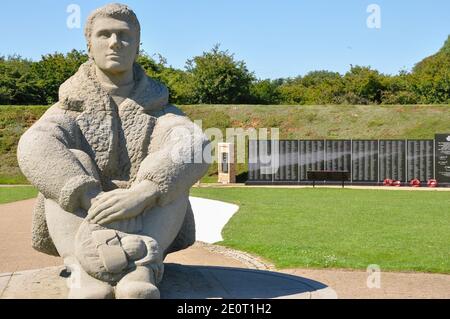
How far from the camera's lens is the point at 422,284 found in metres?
8.09

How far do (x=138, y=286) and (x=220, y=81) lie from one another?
37245mm

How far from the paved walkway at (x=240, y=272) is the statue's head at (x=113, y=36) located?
1.88m

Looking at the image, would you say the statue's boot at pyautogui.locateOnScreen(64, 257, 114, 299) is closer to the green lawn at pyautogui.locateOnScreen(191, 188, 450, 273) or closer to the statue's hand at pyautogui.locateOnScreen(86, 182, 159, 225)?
the statue's hand at pyautogui.locateOnScreen(86, 182, 159, 225)

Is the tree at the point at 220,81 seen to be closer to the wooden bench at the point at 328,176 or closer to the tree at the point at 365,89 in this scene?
the tree at the point at 365,89

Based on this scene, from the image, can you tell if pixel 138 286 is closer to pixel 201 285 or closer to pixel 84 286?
pixel 84 286

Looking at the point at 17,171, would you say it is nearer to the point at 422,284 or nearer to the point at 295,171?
the point at 295,171

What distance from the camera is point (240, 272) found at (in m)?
6.75

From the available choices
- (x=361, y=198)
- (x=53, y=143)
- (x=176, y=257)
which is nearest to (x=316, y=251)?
(x=176, y=257)

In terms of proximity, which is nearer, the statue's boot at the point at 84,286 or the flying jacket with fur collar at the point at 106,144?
the statue's boot at the point at 84,286

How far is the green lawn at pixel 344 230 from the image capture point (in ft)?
32.0

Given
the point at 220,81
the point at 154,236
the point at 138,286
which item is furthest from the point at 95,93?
the point at 220,81

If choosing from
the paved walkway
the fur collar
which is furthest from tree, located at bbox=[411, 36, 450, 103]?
the fur collar

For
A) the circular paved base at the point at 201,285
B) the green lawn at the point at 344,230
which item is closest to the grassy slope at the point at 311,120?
the green lawn at the point at 344,230
